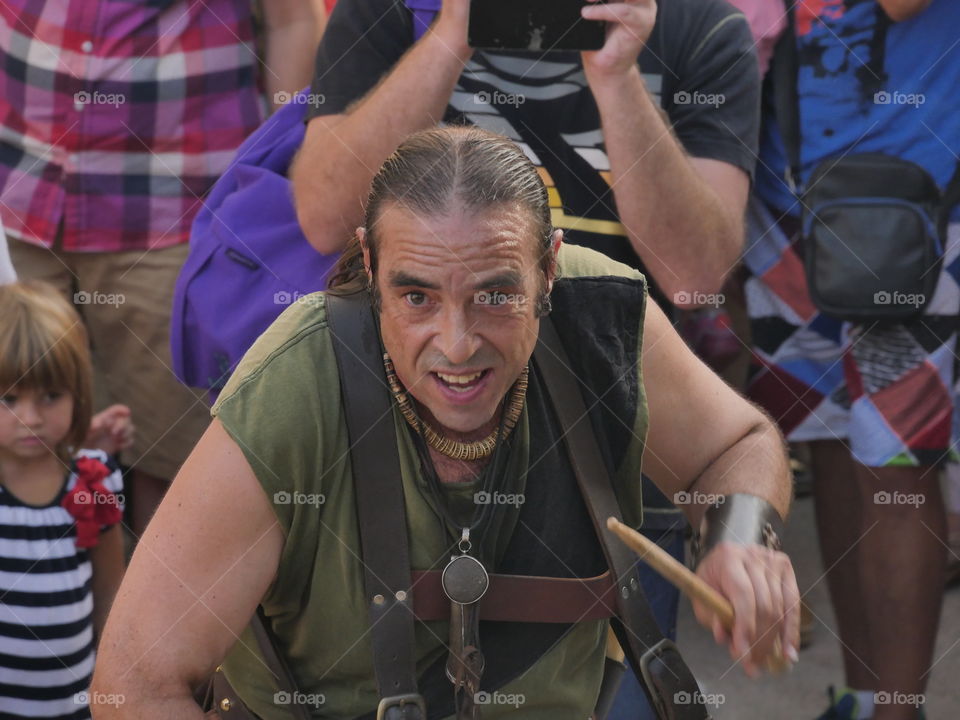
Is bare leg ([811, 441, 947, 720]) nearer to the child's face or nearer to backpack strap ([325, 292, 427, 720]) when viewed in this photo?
backpack strap ([325, 292, 427, 720])

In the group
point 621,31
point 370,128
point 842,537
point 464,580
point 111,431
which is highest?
point 621,31

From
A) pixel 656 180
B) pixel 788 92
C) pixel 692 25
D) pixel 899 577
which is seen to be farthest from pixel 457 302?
pixel 899 577

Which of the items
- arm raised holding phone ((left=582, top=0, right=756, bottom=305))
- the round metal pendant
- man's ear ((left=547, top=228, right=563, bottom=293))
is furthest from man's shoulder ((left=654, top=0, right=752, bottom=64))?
the round metal pendant

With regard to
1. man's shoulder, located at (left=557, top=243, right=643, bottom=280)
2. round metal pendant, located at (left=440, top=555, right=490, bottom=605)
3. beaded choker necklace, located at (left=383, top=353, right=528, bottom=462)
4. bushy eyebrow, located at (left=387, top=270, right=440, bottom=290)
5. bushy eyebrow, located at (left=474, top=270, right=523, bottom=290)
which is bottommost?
round metal pendant, located at (left=440, top=555, right=490, bottom=605)

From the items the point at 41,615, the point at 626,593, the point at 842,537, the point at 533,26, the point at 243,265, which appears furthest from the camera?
the point at 842,537

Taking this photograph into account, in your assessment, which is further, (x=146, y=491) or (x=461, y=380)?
(x=146, y=491)

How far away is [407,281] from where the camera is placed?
2.13 metres

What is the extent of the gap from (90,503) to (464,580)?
1.20 meters

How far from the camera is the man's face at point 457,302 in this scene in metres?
2.13

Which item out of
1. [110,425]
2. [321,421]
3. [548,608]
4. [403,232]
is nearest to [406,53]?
[403,232]

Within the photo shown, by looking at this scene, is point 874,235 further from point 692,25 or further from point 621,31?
point 621,31

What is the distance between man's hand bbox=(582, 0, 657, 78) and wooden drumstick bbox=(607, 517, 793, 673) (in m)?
0.86

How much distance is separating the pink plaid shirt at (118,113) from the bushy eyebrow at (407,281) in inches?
55.9

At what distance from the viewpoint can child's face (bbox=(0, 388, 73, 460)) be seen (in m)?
3.02
